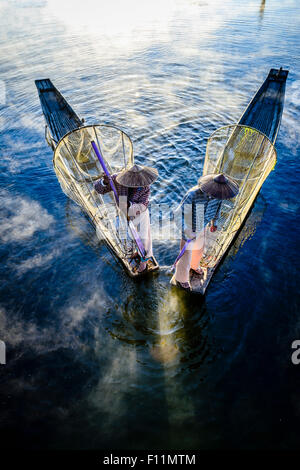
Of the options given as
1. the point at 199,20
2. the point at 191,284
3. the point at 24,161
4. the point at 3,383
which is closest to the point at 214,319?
the point at 191,284

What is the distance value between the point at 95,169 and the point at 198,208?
3.82m

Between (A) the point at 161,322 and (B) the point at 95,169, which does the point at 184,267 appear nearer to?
(A) the point at 161,322

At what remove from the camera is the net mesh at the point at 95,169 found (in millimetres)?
5367

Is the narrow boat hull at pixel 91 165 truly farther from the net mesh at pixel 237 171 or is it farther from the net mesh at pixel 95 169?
the net mesh at pixel 237 171

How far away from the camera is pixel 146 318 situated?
4898mm

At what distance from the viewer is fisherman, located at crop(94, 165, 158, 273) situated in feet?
13.6

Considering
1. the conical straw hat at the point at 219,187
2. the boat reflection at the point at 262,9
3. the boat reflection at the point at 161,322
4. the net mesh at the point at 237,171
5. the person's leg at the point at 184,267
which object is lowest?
the boat reflection at the point at 161,322

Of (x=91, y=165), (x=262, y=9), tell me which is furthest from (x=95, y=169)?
(x=262, y=9)

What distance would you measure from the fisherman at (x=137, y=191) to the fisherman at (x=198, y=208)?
0.62 meters

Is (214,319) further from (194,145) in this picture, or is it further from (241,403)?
(194,145)

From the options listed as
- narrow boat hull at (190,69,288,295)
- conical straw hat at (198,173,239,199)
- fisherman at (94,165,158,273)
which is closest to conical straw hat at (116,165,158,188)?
fisherman at (94,165,158,273)

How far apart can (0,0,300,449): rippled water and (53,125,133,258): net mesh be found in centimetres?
84

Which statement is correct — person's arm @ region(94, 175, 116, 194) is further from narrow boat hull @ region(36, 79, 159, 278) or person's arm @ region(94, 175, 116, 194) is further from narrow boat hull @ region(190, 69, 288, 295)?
narrow boat hull @ region(190, 69, 288, 295)

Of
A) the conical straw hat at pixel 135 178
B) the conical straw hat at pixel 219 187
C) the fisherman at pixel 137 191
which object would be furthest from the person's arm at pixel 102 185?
the conical straw hat at pixel 219 187
